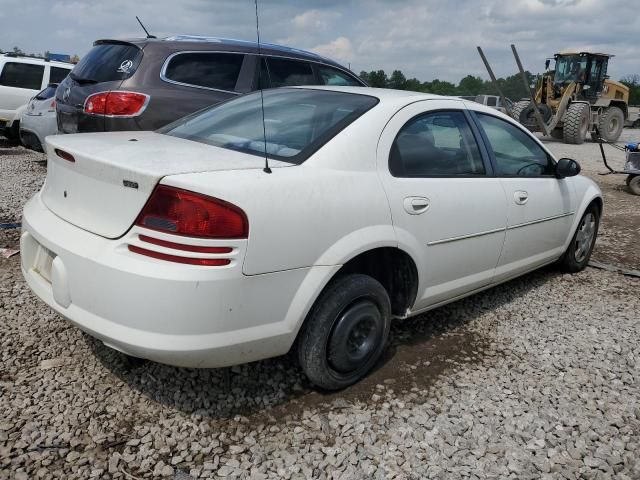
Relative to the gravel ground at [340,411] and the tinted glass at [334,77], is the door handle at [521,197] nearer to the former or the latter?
the gravel ground at [340,411]

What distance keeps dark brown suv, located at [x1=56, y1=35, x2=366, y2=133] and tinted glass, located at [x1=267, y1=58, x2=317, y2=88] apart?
0.05 m

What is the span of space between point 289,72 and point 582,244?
3702mm

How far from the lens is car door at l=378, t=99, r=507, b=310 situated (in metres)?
2.87

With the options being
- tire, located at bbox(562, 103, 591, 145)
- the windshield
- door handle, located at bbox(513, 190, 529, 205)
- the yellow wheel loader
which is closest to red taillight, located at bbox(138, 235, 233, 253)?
door handle, located at bbox(513, 190, 529, 205)

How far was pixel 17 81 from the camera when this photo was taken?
11.4m

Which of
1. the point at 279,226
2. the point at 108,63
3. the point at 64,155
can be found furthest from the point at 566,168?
the point at 108,63

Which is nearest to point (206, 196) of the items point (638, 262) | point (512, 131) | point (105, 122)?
point (512, 131)

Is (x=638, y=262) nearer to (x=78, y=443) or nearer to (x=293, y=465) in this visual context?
(x=293, y=465)

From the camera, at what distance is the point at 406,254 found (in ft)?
9.57

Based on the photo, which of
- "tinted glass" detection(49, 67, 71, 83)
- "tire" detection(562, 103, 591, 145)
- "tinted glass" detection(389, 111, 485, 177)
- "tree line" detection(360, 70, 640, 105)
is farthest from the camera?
"tree line" detection(360, 70, 640, 105)

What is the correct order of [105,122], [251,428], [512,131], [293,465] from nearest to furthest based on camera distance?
1. [293,465]
2. [251,428]
3. [512,131]
4. [105,122]

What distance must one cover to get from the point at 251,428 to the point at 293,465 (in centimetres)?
30

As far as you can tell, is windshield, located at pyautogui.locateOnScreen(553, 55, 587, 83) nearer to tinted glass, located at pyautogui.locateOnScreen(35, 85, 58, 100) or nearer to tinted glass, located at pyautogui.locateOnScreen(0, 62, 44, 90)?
tinted glass, located at pyautogui.locateOnScreen(0, 62, 44, 90)

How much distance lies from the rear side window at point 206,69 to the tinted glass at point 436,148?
Result: 319cm
